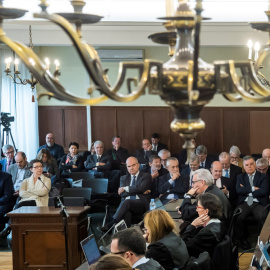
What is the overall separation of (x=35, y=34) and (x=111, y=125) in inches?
153

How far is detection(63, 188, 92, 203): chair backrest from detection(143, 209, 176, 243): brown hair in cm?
395

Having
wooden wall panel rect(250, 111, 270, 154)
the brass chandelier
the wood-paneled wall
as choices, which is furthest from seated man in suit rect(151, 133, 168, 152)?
the brass chandelier

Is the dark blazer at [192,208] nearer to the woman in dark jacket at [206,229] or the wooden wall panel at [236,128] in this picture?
the woman in dark jacket at [206,229]

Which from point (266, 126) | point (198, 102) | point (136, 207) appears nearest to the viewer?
point (198, 102)

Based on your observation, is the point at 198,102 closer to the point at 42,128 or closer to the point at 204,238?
the point at 204,238

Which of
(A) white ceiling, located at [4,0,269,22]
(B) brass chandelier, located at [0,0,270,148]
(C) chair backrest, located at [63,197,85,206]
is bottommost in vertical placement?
(C) chair backrest, located at [63,197,85,206]

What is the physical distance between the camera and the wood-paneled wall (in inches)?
549

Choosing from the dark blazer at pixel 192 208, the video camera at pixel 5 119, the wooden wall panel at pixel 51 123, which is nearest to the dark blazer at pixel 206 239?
the dark blazer at pixel 192 208

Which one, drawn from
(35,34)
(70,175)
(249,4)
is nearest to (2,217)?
(70,175)

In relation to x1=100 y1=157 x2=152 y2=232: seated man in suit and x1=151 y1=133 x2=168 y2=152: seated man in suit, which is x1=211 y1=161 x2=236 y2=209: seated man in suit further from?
x1=151 y1=133 x2=168 y2=152: seated man in suit

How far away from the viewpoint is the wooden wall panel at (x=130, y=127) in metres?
14.1

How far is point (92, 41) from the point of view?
10.9 metres

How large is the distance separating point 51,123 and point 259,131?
5.16 m

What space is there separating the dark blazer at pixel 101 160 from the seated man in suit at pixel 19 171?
1.43 m
